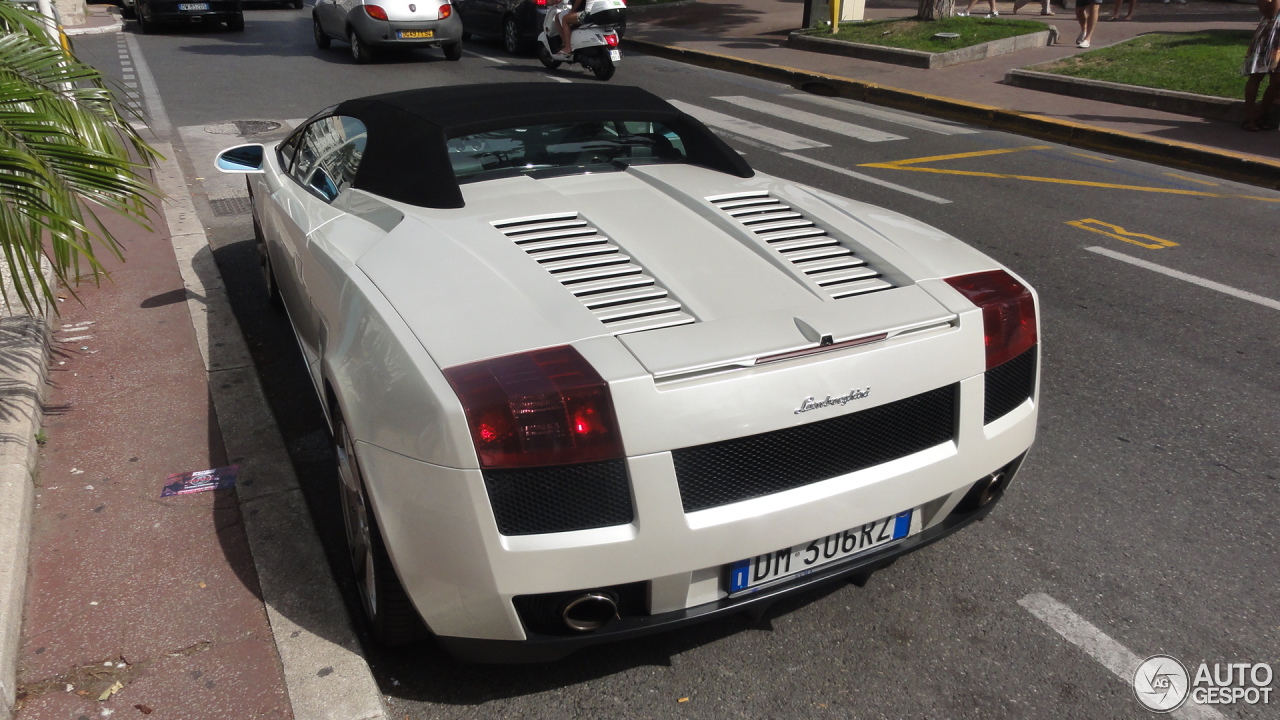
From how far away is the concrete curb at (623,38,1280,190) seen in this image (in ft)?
31.8

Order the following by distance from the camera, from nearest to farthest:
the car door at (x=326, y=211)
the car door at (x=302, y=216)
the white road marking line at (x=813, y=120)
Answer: the car door at (x=326, y=211)
the car door at (x=302, y=216)
the white road marking line at (x=813, y=120)

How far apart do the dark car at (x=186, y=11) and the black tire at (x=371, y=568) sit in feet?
66.0

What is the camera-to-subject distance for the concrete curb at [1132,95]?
11.5 meters

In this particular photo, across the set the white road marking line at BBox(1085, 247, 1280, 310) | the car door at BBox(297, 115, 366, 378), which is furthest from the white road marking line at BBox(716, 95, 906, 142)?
the car door at BBox(297, 115, 366, 378)

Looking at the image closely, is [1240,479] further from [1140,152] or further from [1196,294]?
[1140,152]

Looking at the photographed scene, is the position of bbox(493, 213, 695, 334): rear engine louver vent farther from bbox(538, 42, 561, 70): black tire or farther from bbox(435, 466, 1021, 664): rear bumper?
bbox(538, 42, 561, 70): black tire

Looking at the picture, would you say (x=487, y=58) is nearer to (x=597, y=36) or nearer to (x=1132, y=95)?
(x=597, y=36)

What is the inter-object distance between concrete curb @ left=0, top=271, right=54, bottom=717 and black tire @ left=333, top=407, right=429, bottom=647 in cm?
90

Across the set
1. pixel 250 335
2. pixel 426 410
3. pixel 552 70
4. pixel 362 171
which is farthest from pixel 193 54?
pixel 426 410

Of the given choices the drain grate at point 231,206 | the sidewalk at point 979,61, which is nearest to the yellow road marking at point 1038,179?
the sidewalk at point 979,61

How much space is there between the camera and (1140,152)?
34.3 ft

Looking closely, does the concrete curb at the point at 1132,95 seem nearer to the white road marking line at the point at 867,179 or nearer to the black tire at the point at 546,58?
the white road marking line at the point at 867,179

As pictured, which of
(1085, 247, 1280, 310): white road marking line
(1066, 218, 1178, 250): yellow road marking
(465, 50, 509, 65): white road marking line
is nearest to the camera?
(1085, 247, 1280, 310): white road marking line

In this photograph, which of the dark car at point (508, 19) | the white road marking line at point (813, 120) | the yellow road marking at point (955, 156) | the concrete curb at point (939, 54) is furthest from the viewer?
the dark car at point (508, 19)
